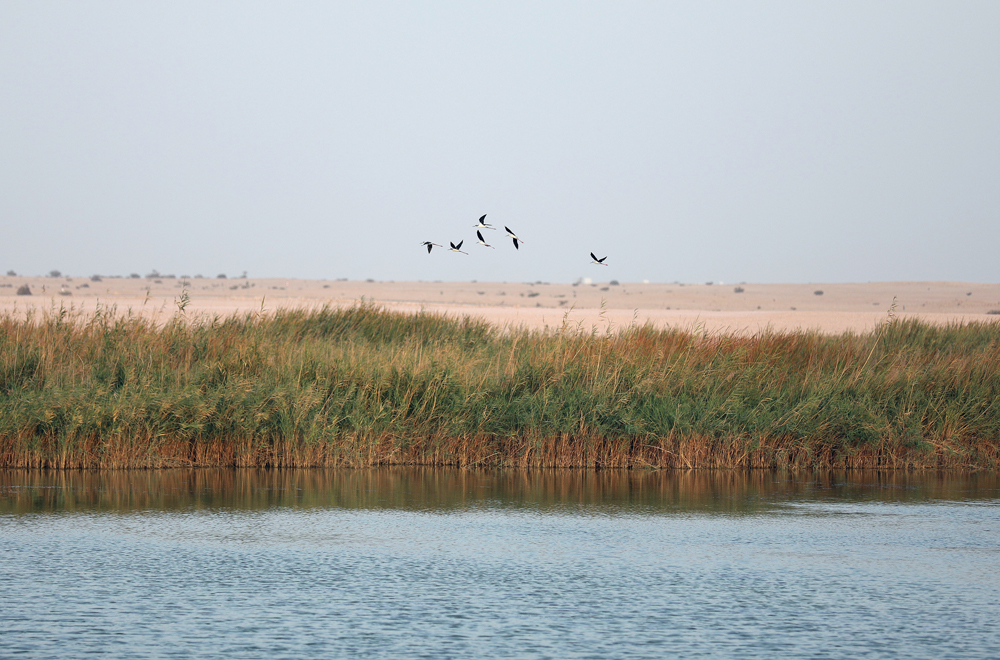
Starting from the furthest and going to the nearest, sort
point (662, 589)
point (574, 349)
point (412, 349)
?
point (412, 349), point (574, 349), point (662, 589)

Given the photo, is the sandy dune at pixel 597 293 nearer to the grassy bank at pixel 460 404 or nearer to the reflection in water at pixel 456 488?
the grassy bank at pixel 460 404

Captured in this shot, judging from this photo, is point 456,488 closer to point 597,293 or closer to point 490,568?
point 490,568

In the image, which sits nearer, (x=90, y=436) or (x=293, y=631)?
(x=293, y=631)

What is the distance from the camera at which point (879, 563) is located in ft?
27.5

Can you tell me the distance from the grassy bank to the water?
103cm

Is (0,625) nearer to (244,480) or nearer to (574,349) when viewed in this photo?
(244,480)

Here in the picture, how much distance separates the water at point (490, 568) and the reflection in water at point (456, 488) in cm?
7

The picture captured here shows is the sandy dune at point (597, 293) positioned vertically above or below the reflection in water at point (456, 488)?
above

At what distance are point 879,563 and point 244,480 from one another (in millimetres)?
7225

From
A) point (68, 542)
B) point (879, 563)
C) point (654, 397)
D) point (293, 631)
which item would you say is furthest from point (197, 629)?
point (654, 397)

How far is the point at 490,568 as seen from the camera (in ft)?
26.7

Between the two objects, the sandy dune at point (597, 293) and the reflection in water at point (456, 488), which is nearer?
the reflection in water at point (456, 488)

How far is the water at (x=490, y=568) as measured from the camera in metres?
6.29

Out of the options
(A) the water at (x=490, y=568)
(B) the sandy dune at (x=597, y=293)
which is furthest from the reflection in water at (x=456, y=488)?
(B) the sandy dune at (x=597, y=293)
